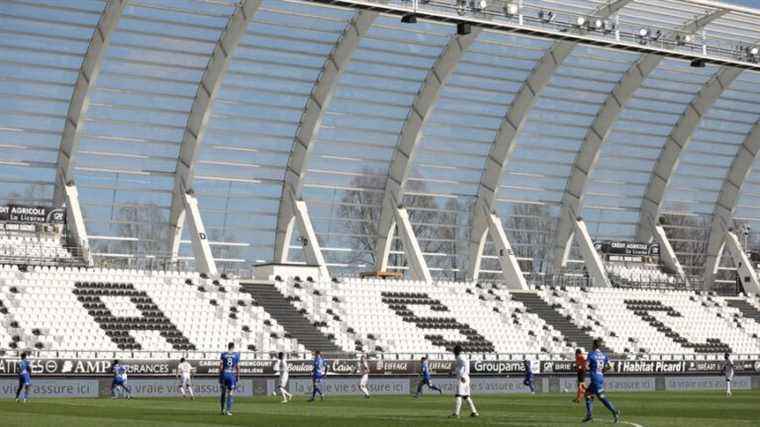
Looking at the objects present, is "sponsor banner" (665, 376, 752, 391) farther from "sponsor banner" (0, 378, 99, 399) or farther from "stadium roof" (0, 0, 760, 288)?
"sponsor banner" (0, 378, 99, 399)

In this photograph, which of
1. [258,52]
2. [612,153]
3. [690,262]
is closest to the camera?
[258,52]

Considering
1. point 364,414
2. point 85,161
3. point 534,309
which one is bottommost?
point 364,414

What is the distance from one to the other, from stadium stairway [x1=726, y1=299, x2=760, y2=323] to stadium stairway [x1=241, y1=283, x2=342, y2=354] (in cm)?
2869

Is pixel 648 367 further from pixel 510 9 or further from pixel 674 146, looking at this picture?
pixel 510 9

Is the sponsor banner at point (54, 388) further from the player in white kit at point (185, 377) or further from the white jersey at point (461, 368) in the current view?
the white jersey at point (461, 368)

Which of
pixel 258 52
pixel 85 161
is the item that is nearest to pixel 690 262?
pixel 258 52

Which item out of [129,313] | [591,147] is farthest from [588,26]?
[129,313]

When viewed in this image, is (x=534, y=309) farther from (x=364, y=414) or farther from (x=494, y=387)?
(x=364, y=414)

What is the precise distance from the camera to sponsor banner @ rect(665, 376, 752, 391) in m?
58.3

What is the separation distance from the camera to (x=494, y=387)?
5347 centimetres

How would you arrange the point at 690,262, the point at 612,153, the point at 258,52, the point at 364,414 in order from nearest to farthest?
the point at 364,414 → the point at 258,52 → the point at 612,153 → the point at 690,262

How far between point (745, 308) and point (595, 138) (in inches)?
629

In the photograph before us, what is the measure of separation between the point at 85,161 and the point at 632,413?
31.7 metres

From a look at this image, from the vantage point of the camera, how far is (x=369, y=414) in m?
30.9
